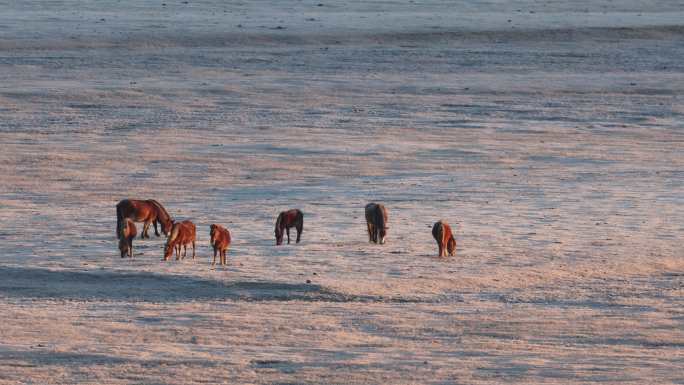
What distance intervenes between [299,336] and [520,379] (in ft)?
6.02

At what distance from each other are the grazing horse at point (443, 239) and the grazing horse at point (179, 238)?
2.13 m

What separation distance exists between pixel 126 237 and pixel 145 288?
987mm

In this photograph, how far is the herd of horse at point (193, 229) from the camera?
12.7m

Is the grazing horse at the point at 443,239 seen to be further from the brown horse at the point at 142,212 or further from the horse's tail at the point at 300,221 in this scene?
the brown horse at the point at 142,212

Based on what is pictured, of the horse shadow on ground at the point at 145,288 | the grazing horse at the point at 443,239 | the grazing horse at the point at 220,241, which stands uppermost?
the grazing horse at the point at 443,239

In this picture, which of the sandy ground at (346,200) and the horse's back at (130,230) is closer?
the sandy ground at (346,200)

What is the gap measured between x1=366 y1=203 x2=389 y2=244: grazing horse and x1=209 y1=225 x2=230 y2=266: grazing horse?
1670 mm

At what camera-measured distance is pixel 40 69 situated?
32875 mm

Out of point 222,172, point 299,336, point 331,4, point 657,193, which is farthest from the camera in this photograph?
point 331,4

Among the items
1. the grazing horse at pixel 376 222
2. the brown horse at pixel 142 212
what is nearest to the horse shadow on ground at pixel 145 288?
the brown horse at pixel 142 212

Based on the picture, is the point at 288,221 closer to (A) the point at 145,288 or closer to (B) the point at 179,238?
(B) the point at 179,238

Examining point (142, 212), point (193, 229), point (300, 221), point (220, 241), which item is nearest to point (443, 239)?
point (300, 221)

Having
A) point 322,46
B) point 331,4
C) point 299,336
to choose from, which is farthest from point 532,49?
point 299,336

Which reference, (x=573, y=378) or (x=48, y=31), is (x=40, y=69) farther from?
(x=573, y=378)
